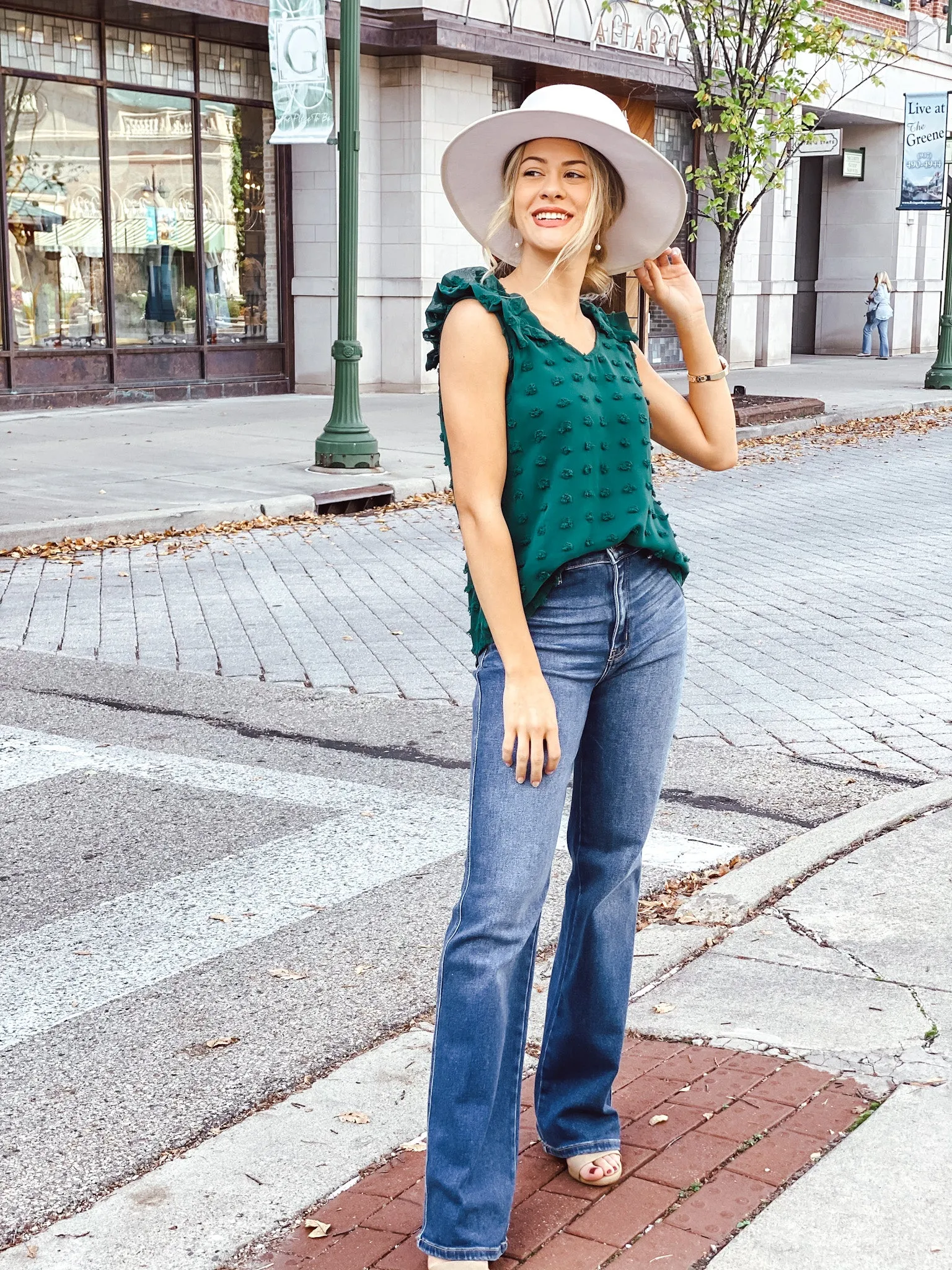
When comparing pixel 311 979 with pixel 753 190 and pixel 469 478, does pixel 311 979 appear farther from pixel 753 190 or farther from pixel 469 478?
pixel 753 190

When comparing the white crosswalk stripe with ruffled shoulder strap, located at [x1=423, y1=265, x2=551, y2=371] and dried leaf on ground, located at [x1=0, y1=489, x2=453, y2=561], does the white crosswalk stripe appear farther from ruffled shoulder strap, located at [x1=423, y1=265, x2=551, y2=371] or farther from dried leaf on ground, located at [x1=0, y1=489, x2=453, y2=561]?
dried leaf on ground, located at [x1=0, y1=489, x2=453, y2=561]

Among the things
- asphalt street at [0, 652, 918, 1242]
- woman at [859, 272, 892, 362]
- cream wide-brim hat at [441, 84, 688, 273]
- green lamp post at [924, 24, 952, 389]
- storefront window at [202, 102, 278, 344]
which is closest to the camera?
cream wide-brim hat at [441, 84, 688, 273]

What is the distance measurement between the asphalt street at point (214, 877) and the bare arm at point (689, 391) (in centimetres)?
165

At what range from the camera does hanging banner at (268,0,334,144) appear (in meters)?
14.2

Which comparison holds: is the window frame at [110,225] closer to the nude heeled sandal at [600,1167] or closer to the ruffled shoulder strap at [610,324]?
the ruffled shoulder strap at [610,324]

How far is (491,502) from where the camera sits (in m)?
2.58

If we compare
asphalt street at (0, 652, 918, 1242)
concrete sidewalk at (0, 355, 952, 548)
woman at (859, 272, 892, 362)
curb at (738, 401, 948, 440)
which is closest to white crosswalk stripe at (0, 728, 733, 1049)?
asphalt street at (0, 652, 918, 1242)

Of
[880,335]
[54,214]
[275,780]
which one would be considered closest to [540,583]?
[275,780]

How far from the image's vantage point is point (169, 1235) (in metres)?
2.89

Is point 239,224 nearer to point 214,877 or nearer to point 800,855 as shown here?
point 214,877

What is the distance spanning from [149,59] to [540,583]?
1863cm

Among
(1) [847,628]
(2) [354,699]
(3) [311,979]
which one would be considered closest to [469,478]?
(3) [311,979]

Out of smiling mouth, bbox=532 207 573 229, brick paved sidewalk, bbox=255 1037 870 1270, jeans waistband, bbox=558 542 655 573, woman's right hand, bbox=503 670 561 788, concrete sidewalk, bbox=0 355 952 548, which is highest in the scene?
smiling mouth, bbox=532 207 573 229

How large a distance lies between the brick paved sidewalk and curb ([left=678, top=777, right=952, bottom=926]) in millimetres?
939
